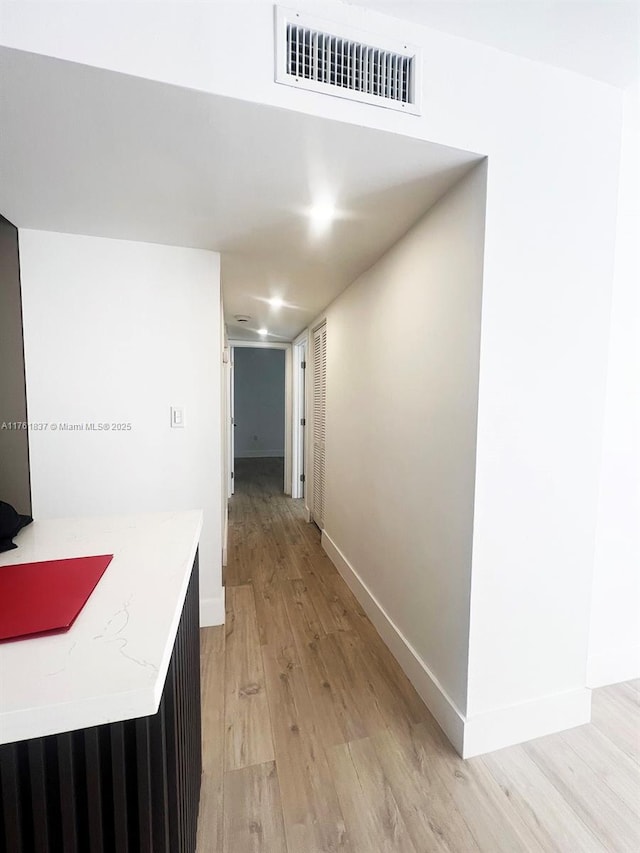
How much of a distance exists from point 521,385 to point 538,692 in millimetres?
1199

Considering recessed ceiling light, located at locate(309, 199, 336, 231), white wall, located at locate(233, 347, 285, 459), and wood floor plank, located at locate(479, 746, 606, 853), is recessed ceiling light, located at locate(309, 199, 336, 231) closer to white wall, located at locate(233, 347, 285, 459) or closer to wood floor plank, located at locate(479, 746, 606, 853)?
wood floor plank, located at locate(479, 746, 606, 853)

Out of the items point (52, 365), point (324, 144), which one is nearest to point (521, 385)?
point (324, 144)

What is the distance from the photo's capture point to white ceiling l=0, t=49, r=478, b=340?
1.01 m

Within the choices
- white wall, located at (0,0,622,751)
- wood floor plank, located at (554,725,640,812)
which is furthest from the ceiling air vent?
wood floor plank, located at (554,725,640,812)

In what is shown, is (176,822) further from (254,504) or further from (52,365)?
(254,504)

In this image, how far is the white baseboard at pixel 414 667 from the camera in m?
1.40

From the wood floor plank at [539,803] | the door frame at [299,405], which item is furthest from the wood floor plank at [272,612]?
the door frame at [299,405]

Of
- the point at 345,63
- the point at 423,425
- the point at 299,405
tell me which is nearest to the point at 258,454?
the point at 299,405

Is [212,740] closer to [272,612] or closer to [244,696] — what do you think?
[244,696]

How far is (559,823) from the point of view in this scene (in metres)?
1.15

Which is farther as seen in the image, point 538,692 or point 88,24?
point 538,692

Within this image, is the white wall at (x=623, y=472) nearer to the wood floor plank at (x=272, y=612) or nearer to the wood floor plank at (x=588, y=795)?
the wood floor plank at (x=588, y=795)

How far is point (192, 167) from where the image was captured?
1.29 m

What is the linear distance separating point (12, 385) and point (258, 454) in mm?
6322
